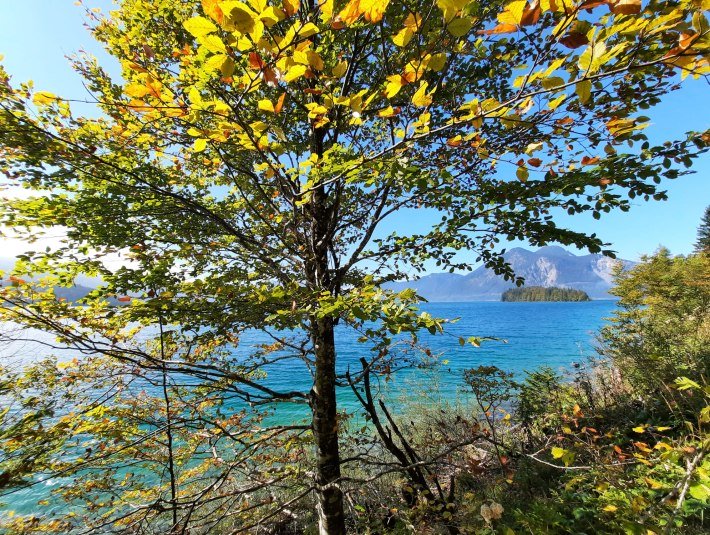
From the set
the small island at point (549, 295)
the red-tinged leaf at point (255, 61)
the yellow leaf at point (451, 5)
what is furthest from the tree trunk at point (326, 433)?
the small island at point (549, 295)

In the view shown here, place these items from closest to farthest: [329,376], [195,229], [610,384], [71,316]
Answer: [71,316] < [195,229] < [329,376] < [610,384]

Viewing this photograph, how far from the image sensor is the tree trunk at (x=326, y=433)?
3.44m

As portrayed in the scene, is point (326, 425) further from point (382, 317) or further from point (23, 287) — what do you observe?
point (23, 287)

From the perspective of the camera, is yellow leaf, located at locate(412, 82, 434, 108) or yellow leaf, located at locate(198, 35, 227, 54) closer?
yellow leaf, located at locate(198, 35, 227, 54)

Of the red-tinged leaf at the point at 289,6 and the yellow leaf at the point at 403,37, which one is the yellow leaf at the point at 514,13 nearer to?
the yellow leaf at the point at 403,37

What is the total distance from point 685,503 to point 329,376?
355 centimetres

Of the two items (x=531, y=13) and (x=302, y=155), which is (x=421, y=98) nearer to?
(x=531, y=13)

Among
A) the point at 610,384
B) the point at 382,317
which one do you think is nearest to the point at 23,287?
the point at 382,317

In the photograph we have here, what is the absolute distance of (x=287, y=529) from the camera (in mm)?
6410

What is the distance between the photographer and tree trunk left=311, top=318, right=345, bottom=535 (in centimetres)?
344

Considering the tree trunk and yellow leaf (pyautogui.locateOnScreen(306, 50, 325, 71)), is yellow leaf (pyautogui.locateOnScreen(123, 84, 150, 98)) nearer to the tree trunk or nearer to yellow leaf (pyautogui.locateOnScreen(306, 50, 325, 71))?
yellow leaf (pyautogui.locateOnScreen(306, 50, 325, 71))

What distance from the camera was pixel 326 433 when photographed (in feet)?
11.8

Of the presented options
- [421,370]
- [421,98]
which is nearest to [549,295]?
[421,370]

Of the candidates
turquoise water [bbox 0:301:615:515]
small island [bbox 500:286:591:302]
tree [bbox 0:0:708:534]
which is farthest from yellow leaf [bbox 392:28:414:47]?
small island [bbox 500:286:591:302]
